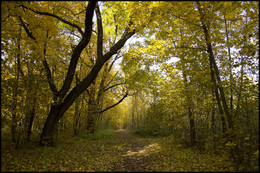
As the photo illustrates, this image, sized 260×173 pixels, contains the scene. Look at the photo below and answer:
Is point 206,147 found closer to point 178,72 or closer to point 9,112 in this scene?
point 178,72

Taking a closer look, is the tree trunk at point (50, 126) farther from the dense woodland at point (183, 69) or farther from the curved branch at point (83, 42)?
the curved branch at point (83, 42)

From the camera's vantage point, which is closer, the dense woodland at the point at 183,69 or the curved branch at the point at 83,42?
the dense woodland at the point at 183,69

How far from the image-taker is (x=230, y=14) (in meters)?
4.00

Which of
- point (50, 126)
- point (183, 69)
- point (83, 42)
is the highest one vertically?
point (83, 42)

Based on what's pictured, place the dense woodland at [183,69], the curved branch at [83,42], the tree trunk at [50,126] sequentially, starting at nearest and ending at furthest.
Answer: the dense woodland at [183,69], the curved branch at [83,42], the tree trunk at [50,126]

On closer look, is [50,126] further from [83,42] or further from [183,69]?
[183,69]

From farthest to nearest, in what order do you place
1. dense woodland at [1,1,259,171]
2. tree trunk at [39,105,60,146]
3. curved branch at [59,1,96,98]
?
tree trunk at [39,105,60,146] < curved branch at [59,1,96,98] < dense woodland at [1,1,259,171]

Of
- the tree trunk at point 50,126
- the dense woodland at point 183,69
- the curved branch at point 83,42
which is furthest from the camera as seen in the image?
the tree trunk at point 50,126

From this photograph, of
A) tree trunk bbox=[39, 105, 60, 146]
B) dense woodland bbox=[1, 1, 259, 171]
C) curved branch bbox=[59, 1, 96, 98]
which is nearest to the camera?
dense woodland bbox=[1, 1, 259, 171]

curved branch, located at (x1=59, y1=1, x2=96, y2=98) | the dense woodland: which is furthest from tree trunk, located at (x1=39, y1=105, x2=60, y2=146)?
curved branch, located at (x1=59, y1=1, x2=96, y2=98)

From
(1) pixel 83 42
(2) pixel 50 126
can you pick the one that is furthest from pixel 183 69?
(2) pixel 50 126

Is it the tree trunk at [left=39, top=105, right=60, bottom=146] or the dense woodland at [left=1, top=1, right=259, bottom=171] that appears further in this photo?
the tree trunk at [left=39, top=105, right=60, bottom=146]

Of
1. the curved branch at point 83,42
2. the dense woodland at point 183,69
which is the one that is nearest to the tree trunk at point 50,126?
the dense woodland at point 183,69

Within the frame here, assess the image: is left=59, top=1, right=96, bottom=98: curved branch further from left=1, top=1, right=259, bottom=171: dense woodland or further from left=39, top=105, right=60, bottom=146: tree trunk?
left=39, top=105, right=60, bottom=146: tree trunk
